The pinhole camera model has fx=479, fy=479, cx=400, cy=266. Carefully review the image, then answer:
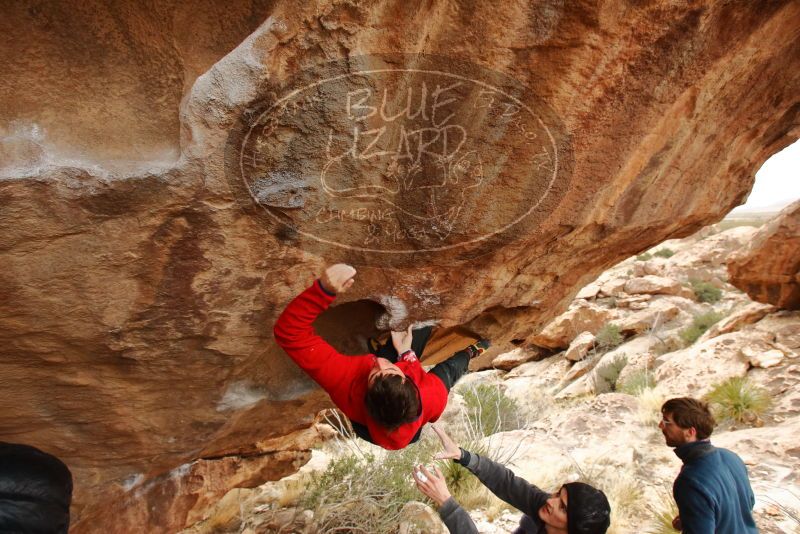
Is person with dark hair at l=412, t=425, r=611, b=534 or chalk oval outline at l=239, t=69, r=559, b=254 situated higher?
chalk oval outline at l=239, t=69, r=559, b=254

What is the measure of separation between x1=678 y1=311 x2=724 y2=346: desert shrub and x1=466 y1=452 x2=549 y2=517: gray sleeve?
9304 mm

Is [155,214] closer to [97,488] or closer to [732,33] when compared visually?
[97,488]

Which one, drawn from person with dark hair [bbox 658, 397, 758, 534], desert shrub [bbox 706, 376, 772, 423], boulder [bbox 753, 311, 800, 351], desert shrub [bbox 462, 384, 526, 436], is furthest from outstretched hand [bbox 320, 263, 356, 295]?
boulder [bbox 753, 311, 800, 351]

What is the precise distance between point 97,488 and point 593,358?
984 centimetres

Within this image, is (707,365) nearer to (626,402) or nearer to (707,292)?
(626,402)

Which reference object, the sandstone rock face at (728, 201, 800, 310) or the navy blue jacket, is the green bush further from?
the sandstone rock face at (728, 201, 800, 310)

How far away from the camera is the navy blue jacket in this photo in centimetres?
233

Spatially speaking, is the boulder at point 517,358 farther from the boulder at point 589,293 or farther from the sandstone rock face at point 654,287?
the sandstone rock face at point 654,287

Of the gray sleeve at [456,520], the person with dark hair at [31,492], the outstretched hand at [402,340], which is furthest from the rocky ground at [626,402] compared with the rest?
the person with dark hair at [31,492]

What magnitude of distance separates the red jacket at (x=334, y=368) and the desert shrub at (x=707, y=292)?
13140mm

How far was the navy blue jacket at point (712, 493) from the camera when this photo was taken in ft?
7.64

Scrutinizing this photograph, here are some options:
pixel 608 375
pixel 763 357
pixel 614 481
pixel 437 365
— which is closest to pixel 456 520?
pixel 437 365

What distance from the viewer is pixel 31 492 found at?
120 centimetres

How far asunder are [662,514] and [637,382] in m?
4.28
